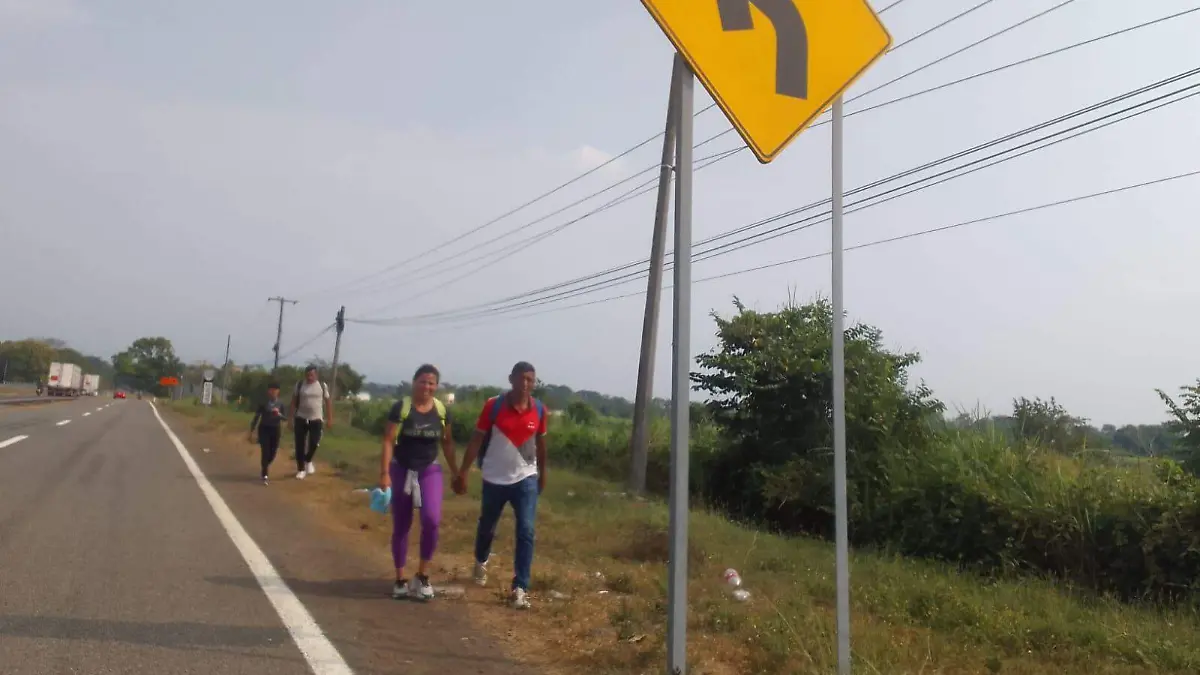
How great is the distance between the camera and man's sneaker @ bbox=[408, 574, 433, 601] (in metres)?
6.02

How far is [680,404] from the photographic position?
4.02 m

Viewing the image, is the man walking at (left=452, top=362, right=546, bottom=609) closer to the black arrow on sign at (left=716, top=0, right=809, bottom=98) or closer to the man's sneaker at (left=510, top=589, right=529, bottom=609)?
the man's sneaker at (left=510, top=589, right=529, bottom=609)

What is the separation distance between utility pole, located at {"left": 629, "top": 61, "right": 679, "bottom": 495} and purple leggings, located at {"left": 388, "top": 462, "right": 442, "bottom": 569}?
885 cm

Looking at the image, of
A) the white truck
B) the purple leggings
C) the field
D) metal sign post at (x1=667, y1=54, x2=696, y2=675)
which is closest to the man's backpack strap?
the purple leggings

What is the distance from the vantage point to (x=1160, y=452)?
9.59 metres

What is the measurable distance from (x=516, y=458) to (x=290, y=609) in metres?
1.67

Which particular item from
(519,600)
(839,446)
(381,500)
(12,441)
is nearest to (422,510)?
(381,500)

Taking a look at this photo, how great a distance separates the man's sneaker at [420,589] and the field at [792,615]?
0.95 feet

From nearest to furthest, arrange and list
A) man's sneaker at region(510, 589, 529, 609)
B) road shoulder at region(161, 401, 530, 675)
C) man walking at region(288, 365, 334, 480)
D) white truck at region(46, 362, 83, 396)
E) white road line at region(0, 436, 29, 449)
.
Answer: road shoulder at region(161, 401, 530, 675) < man's sneaker at region(510, 589, 529, 609) < man walking at region(288, 365, 334, 480) < white road line at region(0, 436, 29, 449) < white truck at region(46, 362, 83, 396)

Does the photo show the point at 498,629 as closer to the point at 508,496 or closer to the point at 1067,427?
the point at 508,496

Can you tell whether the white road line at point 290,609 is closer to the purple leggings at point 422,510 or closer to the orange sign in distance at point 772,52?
the purple leggings at point 422,510

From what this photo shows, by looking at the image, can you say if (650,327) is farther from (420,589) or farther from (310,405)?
(420,589)

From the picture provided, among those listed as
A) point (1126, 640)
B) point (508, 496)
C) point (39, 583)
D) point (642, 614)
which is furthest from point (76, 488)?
point (1126, 640)

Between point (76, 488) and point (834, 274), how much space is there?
10.4 metres
